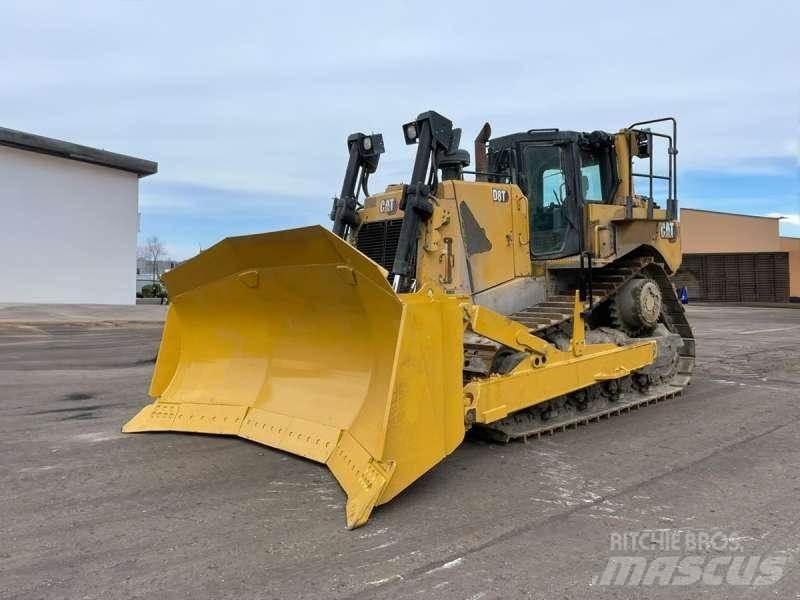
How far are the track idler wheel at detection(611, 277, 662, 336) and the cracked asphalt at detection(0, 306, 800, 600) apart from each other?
110 centimetres

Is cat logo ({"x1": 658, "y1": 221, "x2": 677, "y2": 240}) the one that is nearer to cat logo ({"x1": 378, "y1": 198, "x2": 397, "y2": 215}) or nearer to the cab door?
the cab door

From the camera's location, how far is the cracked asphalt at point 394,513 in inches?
118

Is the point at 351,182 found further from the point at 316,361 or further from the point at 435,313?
the point at 435,313

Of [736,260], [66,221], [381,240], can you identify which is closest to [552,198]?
[381,240]

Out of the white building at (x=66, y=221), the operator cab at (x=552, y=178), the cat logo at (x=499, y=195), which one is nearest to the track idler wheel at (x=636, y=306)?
the operator cab at (x=552, y=178)

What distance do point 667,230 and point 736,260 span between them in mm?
31639

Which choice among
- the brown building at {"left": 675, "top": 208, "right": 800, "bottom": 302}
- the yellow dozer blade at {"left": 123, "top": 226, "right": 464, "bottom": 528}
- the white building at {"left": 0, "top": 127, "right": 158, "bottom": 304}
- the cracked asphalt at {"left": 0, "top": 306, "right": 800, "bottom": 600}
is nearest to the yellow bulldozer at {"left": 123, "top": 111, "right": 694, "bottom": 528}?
the yellow dozer blade at {"left": 123, "top": 226, "right": 464, "bottom": 528}

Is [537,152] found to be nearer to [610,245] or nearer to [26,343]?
[610,245]

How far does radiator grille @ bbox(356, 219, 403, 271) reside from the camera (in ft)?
19.9

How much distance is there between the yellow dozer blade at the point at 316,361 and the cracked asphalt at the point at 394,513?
232mm

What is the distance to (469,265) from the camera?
5.93 m

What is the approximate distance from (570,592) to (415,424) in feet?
4.45

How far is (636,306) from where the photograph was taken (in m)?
7.05

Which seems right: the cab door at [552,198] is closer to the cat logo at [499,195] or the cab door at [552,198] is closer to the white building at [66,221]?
the cat logo at [499,195]
